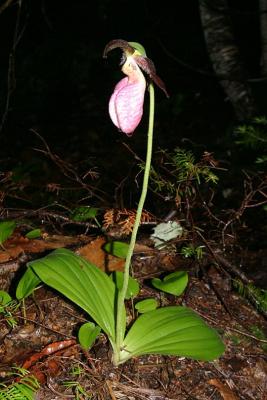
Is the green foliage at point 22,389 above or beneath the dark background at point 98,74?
above

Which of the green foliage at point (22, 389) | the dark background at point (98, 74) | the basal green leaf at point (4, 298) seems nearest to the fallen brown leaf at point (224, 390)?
the green foliage at point (22, 389)

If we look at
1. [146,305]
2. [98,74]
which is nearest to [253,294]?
[146,305]

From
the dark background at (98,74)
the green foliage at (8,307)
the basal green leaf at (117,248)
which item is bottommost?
the dark background at (98,74)

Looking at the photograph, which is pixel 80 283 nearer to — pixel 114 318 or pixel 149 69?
pixel 114 318

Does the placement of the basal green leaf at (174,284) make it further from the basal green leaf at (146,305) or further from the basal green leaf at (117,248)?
the basal green leaf at (117,248)

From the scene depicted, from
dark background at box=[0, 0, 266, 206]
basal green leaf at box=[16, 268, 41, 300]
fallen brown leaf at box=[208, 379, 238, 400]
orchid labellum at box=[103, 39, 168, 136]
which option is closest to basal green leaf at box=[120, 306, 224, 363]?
fallen brown leaf at box=[208, 379, 238, 400]

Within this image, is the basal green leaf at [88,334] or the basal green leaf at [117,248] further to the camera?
the basal green leaf at [117,248]

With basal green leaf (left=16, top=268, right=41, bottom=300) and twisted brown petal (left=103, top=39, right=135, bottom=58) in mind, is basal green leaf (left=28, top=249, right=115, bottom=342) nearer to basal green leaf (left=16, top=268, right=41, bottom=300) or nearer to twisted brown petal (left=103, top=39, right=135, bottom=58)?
basal green leaf (left=16, top=268, right=41, bottom=300)

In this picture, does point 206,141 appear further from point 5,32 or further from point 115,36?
point 5,32
